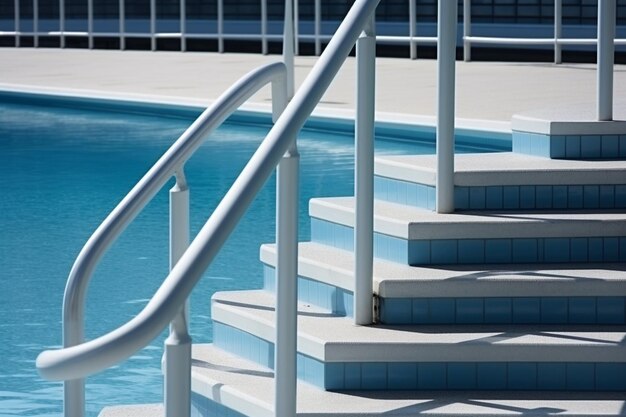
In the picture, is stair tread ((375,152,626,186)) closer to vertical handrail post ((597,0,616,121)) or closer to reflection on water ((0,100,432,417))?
vertical handrail post ((597,0,616,121))

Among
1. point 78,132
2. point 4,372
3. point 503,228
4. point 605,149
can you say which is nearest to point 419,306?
point 503,228

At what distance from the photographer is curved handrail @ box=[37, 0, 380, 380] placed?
2059 millimetres

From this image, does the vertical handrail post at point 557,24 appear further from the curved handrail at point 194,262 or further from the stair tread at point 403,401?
the curved handrail at point 194,262

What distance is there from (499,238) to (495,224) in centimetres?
5

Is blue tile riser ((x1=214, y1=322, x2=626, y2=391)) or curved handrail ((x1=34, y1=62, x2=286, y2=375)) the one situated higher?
curved handrail ((x1=34, y1=62, x2=286, y2=375))

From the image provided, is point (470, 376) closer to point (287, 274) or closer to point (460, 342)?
point (460, 342)

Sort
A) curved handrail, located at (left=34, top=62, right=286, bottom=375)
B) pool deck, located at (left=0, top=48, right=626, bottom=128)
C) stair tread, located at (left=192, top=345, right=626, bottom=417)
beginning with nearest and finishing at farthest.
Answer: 1. curved handrail, located at (left=34, top=62, right=286, bottom=375)
2. stair tread, located at (left=192, top=345, right=626, bottom=417)
3. pool deck, located at (left=0, top=48, right=626, bottom=128)

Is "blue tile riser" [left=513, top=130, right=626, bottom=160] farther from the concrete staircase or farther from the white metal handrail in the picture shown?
the white metal handrail

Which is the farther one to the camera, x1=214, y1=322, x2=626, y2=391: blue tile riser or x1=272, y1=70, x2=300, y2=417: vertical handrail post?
x1=214, y1=322, x2=626, y2=391: blue tile riser

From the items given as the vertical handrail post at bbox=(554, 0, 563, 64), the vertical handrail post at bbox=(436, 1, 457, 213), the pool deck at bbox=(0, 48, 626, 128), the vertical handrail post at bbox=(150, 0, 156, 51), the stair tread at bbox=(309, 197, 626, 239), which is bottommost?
the stair tread at bbox=(309, 197, 626, 239)

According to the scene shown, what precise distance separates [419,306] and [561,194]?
28.5 inches

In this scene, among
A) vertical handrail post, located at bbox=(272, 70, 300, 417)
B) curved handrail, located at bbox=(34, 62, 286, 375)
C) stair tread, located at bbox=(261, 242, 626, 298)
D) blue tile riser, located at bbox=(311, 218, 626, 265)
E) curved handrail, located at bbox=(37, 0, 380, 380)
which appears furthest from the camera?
blue tile riser, located at bbox=(311, 218, 626, 265)

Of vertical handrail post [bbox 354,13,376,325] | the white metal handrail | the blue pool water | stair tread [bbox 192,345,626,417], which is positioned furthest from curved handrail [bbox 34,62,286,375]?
the blue pool water

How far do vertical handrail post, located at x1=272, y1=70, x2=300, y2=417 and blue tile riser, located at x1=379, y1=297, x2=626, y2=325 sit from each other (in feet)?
2.33
